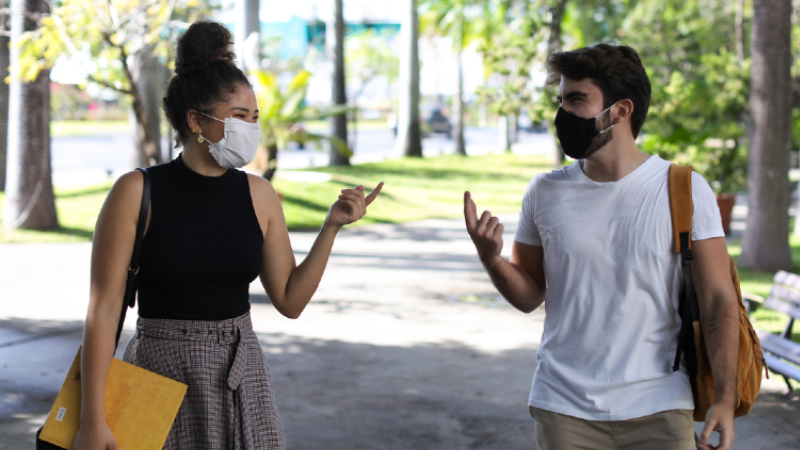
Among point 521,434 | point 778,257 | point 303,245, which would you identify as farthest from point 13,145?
point 778,257

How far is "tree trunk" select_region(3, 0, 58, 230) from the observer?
1214cm

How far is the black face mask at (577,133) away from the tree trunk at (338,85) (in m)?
19.8

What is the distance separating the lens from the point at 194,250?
2.42 m

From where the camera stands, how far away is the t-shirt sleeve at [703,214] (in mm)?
2443

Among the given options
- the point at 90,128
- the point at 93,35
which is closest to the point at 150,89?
the point at 93,35

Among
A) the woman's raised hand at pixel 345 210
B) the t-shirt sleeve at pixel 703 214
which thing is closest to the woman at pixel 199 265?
the woman's raised hand at pixel 345 210

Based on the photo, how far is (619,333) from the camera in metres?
2.47

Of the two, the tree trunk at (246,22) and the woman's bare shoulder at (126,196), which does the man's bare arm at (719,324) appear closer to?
the woman's bare shoulder at (126,196)

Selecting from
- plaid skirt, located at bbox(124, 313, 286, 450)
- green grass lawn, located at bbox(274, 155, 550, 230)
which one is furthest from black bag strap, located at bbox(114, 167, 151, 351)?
green grass lawn, located at bbox(274, 155, 550, 230)

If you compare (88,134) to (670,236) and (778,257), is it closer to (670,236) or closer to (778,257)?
(778,257)

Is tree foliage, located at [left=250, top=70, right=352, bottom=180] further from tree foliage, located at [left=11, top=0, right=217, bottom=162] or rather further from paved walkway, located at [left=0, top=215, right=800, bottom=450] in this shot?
paved walkway, located at [left=0, top=215, right=800, bottom=450]

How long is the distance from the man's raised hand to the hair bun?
93 cm

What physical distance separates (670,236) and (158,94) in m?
14.4

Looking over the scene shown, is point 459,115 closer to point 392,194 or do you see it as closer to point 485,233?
point 392,194
